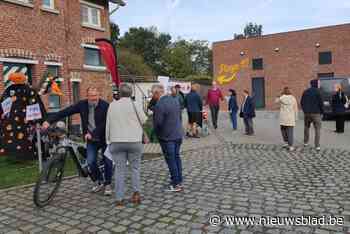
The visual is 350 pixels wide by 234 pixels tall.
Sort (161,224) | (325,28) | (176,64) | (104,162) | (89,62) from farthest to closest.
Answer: (176,64) < (325,28) < (89,62) < (104,162) < (161,224)

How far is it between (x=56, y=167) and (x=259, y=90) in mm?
27748

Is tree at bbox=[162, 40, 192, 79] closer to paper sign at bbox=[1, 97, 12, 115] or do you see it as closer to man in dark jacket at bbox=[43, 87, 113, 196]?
paper sign at bbox=[1, 97, 12, 115]

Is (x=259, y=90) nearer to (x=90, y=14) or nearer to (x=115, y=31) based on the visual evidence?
(x=90, y=14)

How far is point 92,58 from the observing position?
16.5 m

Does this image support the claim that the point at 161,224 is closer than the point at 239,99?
Yes

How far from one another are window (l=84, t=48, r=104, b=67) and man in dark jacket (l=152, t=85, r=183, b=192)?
37.8 ft

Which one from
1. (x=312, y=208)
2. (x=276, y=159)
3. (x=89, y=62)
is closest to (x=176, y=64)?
(x=89, y=62)

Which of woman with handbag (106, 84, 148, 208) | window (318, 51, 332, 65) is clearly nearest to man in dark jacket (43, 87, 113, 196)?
woman with handbag (106, 84, 148, 208)

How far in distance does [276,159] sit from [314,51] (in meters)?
23.1

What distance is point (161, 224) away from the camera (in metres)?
4.08

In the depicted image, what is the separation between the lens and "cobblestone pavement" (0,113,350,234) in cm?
405

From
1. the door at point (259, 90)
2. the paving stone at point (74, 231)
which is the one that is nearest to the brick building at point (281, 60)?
the door at point (259, 90)

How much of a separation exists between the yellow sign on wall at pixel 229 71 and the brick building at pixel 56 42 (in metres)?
17.1

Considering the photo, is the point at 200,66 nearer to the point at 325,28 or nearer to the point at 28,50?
the point at 325,28
